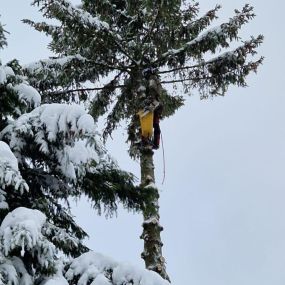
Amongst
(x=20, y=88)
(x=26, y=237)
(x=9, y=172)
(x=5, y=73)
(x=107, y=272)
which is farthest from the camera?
(x=20, y=88)

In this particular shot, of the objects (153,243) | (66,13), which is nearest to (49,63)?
(66,13)

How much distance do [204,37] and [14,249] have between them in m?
8.50

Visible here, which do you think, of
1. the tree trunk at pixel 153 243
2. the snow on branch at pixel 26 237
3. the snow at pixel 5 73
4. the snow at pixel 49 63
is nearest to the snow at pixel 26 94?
the snow at pixel 5 73

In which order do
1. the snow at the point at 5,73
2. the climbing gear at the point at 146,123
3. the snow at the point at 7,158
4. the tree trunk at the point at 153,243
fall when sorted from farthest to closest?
the climbing gear at the point at 146,123 < the tree trunk at the point at 153,243 < the snow at the point at 5,73 < the snow at the point at 7,158

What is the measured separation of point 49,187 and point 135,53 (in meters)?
7.13

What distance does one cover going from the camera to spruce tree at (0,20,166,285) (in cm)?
389

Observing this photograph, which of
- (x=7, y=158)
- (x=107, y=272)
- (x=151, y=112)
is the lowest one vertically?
(x=107, y=272)

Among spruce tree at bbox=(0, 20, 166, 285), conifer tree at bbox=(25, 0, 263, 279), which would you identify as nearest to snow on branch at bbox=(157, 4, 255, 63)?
conifer tree at bbox=(25, 0, 263, 279)

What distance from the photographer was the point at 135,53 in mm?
11953

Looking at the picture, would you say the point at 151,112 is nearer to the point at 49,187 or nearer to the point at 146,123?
the point at 146,123

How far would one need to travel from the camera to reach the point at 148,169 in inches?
404

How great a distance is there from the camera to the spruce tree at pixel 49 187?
3.89m

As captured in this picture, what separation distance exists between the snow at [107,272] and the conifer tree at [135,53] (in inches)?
223

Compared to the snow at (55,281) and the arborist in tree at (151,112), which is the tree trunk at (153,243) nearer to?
the arborist in tree at (151,112)
